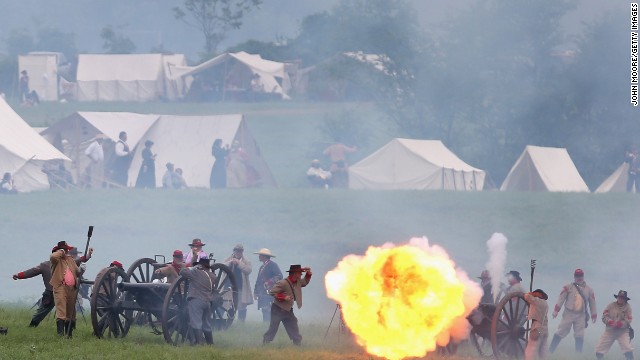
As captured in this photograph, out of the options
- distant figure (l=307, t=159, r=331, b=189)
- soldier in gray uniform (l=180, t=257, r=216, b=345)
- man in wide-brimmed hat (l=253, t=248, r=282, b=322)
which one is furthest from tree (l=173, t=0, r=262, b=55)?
soldier in gray uniform (l=180, t=257, r=216, b=345)

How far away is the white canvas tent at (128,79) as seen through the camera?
245ft

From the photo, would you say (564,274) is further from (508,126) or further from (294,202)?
(508,126)

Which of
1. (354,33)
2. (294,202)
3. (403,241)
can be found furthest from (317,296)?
(354,33)

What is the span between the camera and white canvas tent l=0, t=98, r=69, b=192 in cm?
4501

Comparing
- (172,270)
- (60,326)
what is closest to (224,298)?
(172,270)

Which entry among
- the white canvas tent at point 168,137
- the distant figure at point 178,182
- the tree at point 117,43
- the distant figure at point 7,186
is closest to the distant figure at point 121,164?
the white canvas tent at point 168,137

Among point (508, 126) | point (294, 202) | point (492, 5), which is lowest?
point (294, 202)

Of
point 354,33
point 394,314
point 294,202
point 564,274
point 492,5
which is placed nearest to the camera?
point 394,314

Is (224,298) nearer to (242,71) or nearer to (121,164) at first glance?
(121,164)

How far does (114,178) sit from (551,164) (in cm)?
1623

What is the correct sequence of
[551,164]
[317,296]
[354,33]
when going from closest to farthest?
[317,296] → [551,164] → [354,33]

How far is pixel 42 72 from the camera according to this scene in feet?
254

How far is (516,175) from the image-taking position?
49.7 meters

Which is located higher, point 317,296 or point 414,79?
point 414,79
